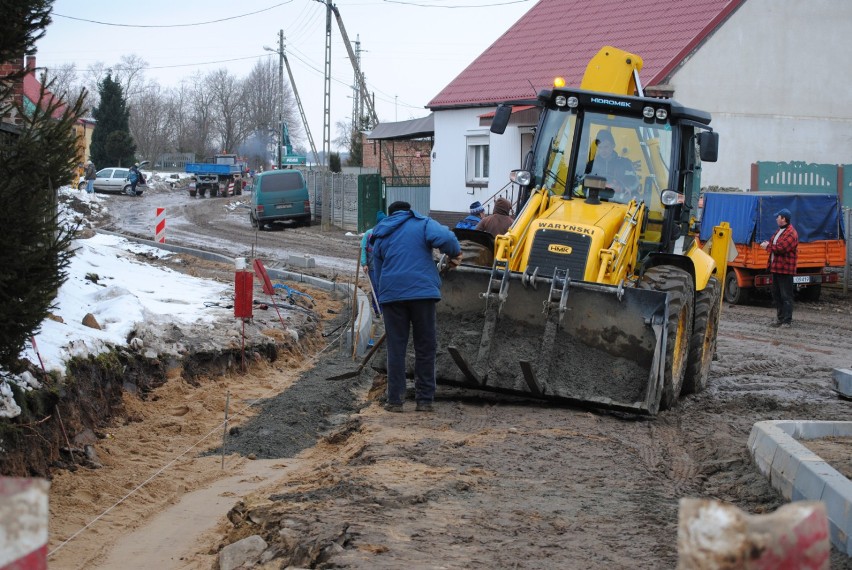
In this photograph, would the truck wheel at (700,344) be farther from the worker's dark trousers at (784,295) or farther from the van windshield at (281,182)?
the van windshield at (281,182)

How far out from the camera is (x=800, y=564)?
8.04 ft

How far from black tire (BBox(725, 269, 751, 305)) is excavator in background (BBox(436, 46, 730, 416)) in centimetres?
867

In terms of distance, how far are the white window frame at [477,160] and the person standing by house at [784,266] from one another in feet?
48.4

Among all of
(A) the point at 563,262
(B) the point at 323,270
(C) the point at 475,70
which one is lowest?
(B) the point at 323,270

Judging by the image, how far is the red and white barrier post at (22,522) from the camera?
2.45 m

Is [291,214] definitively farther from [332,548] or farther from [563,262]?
[332,548]

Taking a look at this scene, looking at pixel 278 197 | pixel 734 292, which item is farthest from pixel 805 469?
pixel 278 197

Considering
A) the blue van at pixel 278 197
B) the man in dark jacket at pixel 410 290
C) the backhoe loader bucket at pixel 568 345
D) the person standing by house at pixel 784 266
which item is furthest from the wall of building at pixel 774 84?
the man in dark jacket at pixel 410 290

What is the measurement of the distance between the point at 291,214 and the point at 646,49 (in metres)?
15.5

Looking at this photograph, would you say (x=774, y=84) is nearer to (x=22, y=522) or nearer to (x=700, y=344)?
(x=700, y=344)

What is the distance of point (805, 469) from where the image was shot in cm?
607

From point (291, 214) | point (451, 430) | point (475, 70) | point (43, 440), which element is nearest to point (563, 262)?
point (451, 430)

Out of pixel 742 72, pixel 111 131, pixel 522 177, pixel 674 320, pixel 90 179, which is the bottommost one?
pixel 90 179

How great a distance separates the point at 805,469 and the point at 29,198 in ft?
17.0
